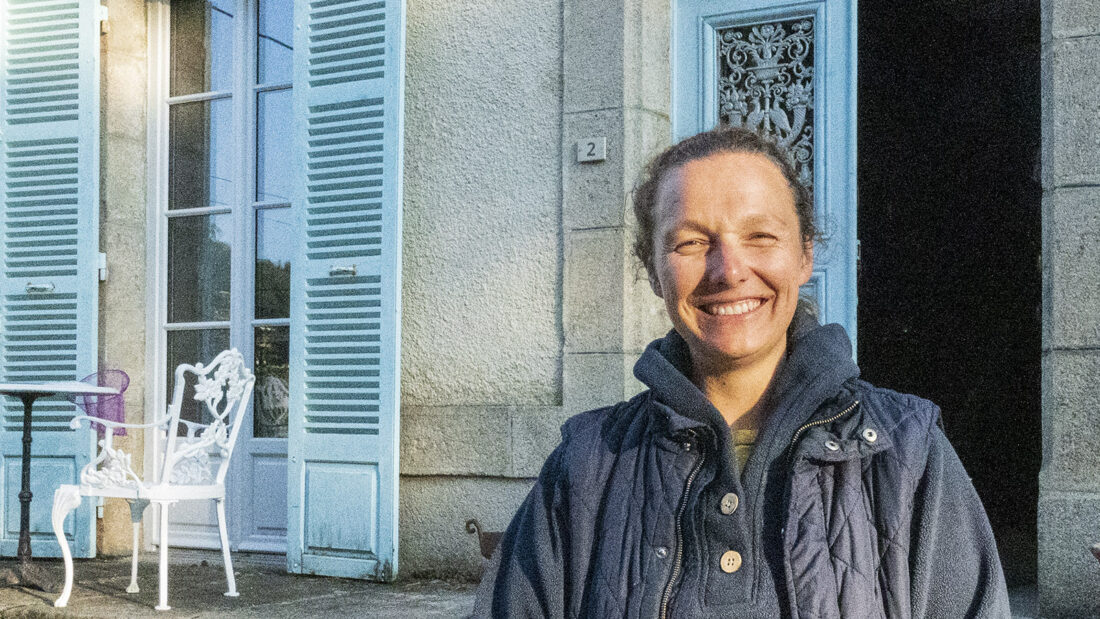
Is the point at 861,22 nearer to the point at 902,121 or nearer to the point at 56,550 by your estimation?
the point at 902,121

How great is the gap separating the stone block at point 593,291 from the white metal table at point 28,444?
1.96m

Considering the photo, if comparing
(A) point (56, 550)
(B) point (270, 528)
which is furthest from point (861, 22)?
(A) point (56, 550)

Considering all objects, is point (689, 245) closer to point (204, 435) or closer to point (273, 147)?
point (204, 435)

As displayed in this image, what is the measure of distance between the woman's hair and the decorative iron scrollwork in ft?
9.94

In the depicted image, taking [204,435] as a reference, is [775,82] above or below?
above

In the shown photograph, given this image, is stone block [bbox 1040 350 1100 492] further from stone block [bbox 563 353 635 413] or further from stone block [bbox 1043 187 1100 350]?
stone block [bbox 563 353 635 413]

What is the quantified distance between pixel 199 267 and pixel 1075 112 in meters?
4.32

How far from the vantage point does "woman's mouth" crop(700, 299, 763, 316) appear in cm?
146

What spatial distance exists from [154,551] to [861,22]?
437 cm

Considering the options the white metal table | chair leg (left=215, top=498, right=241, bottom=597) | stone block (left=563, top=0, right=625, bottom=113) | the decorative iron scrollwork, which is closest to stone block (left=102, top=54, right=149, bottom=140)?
the white metal table

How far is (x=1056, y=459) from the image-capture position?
3.91 meters

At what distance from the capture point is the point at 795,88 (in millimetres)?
4648

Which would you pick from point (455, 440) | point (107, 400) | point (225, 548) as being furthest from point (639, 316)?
point (107, 400)

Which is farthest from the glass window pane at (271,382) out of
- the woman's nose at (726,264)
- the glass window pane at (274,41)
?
the woman's nose at (726,264)
